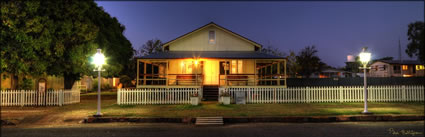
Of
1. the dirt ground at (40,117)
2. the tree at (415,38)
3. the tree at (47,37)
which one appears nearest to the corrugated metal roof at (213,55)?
the tree at (47,37)

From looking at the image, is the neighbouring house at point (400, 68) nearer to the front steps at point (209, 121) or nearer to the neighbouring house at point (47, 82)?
the front steps at point (209, 121)

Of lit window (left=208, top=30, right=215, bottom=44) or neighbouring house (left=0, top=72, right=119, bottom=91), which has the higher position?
lit window (left=208, top=30, right=215, bottom=44)

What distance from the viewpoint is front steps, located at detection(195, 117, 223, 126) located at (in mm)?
11039

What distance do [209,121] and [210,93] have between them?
8.51 metres

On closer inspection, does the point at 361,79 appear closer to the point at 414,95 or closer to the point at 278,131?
the point at 414,95

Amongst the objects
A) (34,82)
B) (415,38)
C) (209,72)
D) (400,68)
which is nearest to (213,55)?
(209,72)

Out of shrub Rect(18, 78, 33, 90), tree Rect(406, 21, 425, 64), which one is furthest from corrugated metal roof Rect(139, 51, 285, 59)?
tree Rect(406, 21, 425, 64)

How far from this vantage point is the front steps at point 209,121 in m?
11.0

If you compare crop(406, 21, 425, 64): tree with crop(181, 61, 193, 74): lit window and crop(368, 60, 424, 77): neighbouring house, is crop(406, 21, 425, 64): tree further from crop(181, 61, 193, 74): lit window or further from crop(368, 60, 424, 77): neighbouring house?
crop(181, 61, 193, 74): lit window

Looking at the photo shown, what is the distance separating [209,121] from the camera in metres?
11.3

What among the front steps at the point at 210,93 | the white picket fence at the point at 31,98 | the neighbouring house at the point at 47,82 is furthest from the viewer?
the front steps at the point at 210,93

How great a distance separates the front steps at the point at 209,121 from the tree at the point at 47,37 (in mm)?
12036

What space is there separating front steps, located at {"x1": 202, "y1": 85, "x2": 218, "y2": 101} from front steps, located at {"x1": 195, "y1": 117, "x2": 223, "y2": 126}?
25.3 ft

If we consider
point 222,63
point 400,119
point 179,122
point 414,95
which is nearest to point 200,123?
point 179,122
